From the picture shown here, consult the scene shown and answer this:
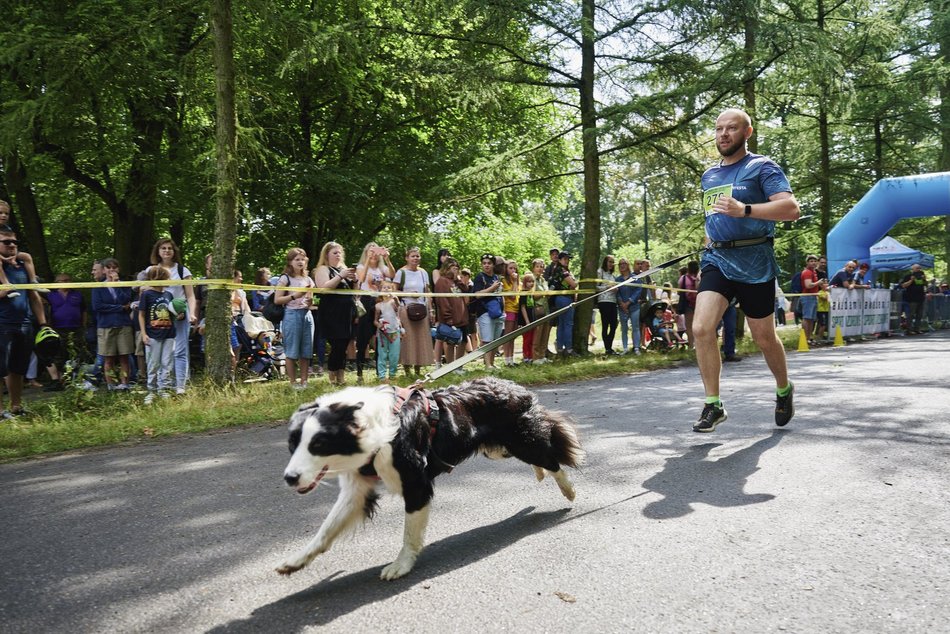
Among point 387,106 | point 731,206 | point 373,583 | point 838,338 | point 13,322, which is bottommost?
point 373,583

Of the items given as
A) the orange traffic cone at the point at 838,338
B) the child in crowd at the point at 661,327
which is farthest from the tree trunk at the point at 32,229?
the orange traffic cone at the point at 838,338

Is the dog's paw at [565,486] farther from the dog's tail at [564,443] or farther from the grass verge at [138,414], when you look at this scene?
the grass verge at [138,414]

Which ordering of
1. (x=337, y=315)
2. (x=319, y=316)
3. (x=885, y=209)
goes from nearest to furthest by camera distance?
(x=337, y=315) → (x=319, y=316) → (x=885, y=209)

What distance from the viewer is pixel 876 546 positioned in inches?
119

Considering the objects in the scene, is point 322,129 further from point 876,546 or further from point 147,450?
point 876,546

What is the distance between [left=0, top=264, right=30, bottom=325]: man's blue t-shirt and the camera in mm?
6840

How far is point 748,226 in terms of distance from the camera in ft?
16.6

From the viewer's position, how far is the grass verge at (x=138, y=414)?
608cm

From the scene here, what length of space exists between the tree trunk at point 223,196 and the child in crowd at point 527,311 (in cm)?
525

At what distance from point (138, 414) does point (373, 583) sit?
530 cm

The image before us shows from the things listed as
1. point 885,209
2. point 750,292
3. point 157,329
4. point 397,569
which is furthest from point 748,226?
point 885,209

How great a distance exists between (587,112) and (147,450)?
1051 cm

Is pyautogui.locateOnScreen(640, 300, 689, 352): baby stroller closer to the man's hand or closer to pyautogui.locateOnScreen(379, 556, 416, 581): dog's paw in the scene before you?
the man's hand

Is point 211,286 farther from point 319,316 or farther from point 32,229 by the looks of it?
point 32,229
